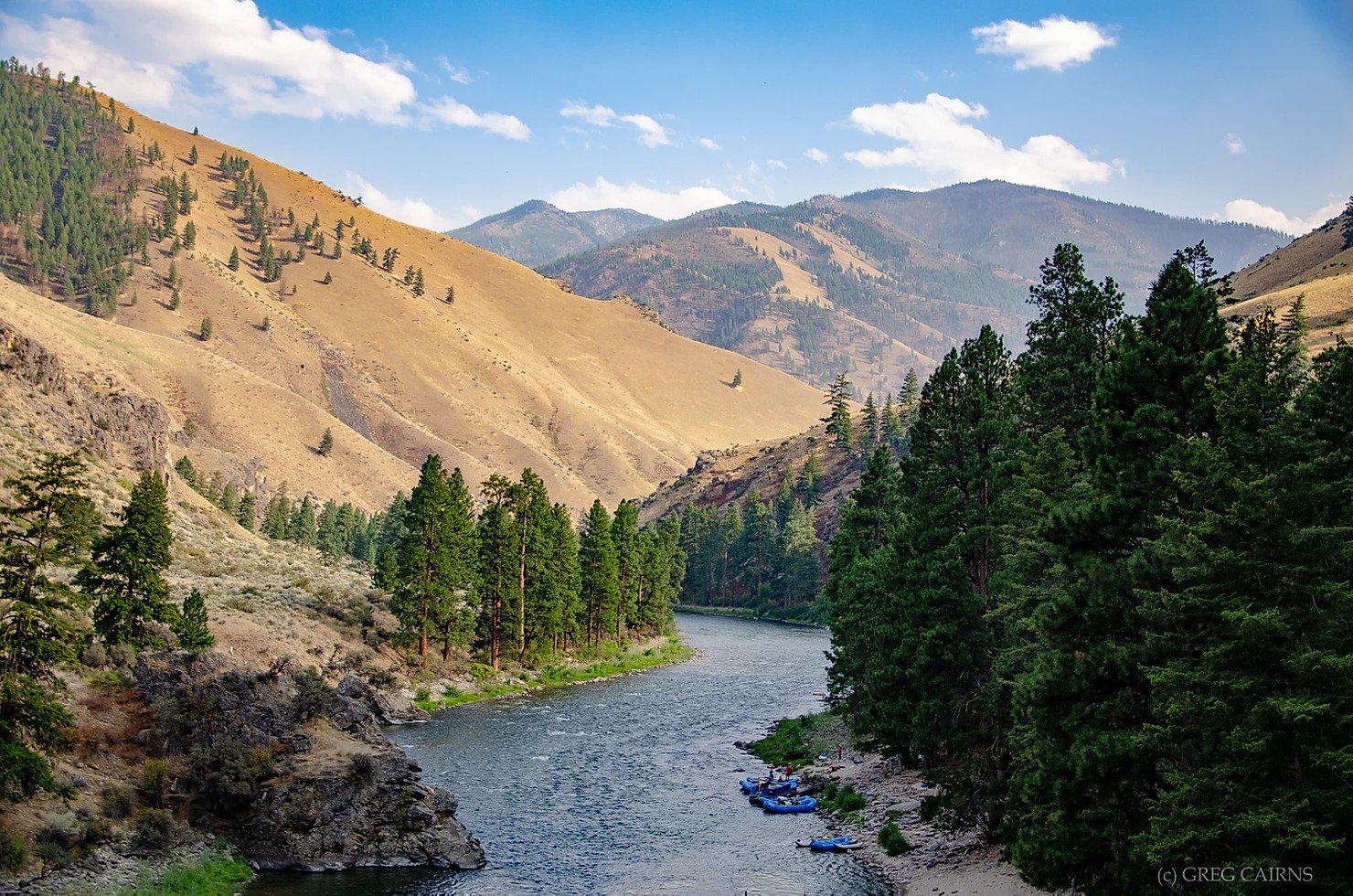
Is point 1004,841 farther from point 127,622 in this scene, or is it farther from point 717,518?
point 717,518

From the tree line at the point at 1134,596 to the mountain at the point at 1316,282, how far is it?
194 feet

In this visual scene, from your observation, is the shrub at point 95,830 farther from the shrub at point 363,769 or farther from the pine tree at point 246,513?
the pine tree at point 246,513

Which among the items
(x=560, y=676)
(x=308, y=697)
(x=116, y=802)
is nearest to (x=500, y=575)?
(x=560, y=676)

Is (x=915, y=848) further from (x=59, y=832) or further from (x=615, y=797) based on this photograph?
(x=59, y=832)

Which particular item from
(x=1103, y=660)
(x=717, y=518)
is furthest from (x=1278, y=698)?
(x=717, y=518)

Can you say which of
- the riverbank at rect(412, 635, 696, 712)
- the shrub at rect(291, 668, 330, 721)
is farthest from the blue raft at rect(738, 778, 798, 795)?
the riverbank at rect(412, 635, 696, 712)

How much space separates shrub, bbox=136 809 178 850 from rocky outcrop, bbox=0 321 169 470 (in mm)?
63706

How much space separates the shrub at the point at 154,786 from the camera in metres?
36.0

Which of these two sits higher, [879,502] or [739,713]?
[879,502]

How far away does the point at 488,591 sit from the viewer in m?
80.2

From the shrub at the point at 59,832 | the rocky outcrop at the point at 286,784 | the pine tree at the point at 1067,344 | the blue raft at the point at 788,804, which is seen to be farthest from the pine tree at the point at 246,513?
the pine tree at the point at 1067,344

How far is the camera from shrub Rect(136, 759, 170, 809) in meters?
36.0

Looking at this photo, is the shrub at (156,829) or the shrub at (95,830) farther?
the shrub at (156,829)

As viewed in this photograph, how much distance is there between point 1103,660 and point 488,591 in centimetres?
6038
